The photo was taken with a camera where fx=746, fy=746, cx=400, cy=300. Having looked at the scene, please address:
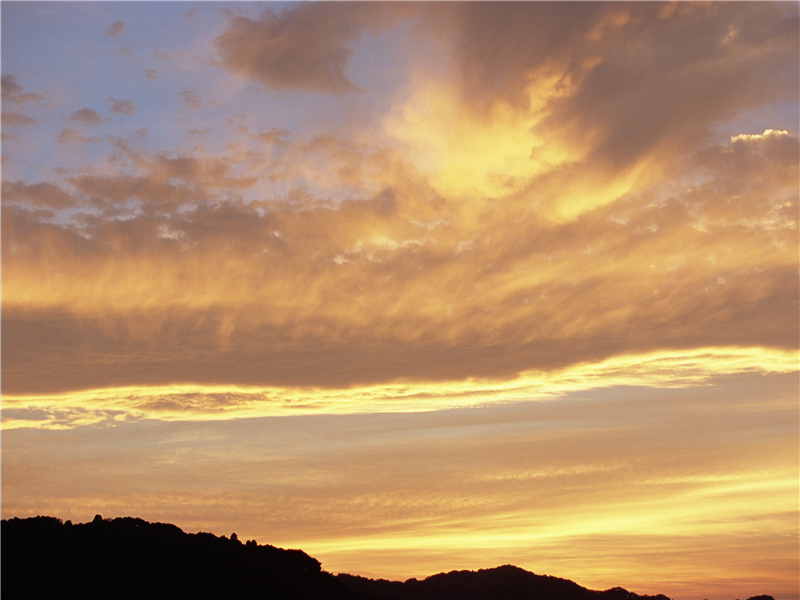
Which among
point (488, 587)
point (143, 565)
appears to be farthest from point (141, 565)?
point (488, 587)

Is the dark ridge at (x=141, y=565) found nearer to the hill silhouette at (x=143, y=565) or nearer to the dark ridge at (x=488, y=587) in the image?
the hill silhouette at (x=143, y=565)

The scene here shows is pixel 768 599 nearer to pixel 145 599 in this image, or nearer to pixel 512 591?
pixel 512 591

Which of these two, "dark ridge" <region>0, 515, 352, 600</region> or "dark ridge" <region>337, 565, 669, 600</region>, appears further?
"dark ridge" <region>337, 565, 669, 600</region>

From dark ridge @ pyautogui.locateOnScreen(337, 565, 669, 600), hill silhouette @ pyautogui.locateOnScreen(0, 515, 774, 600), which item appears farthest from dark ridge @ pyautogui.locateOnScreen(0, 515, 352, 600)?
dark ridge @ pyautogui.locateOnScreen(337, 565, 669, 600)

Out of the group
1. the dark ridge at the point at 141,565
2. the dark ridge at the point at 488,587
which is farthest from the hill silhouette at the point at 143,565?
the dark ridge at the point at 488,587

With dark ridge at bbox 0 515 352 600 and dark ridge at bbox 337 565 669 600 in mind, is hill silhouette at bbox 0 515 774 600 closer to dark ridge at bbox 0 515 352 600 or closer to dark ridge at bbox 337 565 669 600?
dark ridge at bbox 0 515 352 600

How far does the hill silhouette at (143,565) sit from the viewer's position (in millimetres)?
64125

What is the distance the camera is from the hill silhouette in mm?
64125

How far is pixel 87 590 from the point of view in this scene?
64750mm

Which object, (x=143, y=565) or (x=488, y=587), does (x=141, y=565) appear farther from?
(x=488, y=587)

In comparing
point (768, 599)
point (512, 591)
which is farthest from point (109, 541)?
point (768, 599)

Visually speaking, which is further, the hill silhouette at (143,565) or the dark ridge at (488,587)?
the dark ridge at (488,587)

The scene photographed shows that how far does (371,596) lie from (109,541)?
146 feet

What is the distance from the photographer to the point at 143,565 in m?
72.6
